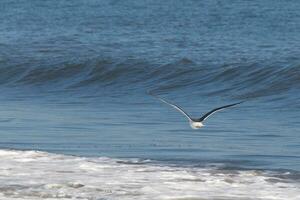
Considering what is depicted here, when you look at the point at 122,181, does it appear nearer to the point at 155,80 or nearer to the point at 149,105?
the point at 149,105

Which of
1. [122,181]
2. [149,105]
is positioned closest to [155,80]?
[149,105]

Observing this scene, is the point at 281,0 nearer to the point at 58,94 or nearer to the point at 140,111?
the point at 58,94

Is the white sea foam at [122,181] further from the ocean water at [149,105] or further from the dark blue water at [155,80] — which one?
the dark blue water at [155,80]

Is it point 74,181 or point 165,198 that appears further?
point 74,181

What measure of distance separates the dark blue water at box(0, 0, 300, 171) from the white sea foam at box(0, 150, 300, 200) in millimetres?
764

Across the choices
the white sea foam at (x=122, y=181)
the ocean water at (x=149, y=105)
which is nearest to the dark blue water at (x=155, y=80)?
the ocean water at (x=149, y=105)

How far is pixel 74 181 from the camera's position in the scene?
46.5 ft

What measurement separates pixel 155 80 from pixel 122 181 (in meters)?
14.2

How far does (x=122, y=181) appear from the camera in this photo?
14203 mm

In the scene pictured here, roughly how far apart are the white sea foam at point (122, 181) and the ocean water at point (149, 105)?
23 mm

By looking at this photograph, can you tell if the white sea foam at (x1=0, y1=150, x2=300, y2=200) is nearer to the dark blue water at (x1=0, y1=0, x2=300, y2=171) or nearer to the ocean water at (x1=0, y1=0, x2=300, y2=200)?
the ocean water at (x1=0, y1=0, x2=300, y2=200)

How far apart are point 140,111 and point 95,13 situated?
28.2 metres

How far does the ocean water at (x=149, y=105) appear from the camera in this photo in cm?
1430

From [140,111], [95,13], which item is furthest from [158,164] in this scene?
[95,13]
